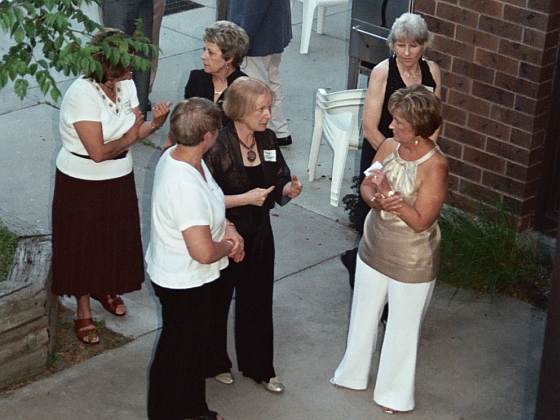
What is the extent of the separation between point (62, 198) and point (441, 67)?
261 centimetres

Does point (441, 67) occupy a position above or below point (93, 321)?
above

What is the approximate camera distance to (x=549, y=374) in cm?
357

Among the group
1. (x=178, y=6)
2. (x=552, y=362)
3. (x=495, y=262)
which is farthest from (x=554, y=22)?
(x=178, y=6)

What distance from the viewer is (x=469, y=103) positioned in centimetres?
752

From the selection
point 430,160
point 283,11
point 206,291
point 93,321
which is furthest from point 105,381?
point 283,11

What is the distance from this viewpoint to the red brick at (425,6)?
7555mm

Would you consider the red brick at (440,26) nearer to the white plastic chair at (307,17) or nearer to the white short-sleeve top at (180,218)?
the white short-sleeve top at (180,218)

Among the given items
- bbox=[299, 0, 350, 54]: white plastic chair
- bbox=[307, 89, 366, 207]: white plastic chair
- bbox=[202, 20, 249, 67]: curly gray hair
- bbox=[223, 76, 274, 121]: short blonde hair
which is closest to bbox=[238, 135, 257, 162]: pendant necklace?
bbox=[223, 76, 274, 121]: short blonde hair

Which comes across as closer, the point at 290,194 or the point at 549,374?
the point at 549,374

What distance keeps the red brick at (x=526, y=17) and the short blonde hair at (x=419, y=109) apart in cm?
163

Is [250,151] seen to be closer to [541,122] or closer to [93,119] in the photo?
[93,119]

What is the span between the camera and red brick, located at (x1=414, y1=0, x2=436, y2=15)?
7555 mm

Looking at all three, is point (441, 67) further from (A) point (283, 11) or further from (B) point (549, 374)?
(B) point (549, 374)

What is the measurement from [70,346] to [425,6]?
3025mm
